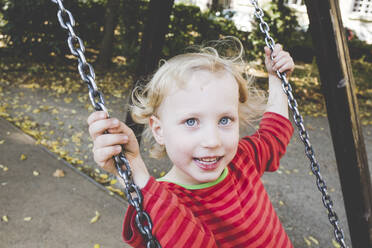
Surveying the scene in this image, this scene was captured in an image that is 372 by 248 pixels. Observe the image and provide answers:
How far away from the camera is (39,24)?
7.83m

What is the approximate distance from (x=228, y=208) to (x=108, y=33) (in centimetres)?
743

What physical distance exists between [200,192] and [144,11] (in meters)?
7.46

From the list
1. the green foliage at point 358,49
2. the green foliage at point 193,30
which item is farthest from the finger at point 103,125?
the green foliage at point 358,49

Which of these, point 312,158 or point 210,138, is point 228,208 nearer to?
point 210,138

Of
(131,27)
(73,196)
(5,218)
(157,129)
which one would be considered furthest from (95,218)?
(131,27)

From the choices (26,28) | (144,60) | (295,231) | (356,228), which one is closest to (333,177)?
(295,231)

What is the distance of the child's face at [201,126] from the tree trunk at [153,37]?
5.05ft

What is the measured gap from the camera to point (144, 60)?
295 cm

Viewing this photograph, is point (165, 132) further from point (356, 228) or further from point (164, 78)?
point (356, 228)

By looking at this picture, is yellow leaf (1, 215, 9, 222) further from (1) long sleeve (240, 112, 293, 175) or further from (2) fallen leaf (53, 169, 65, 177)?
(1) long sleeve (240, 112, 293, 175)

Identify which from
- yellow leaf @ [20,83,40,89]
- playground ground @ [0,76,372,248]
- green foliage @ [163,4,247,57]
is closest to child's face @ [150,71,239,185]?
playground ground @ [0,76,372,248]

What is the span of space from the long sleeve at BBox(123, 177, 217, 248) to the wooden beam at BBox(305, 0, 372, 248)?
99 centimetres

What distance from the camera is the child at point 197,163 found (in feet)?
3.63

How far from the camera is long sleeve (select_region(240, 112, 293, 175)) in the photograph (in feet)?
5.61
